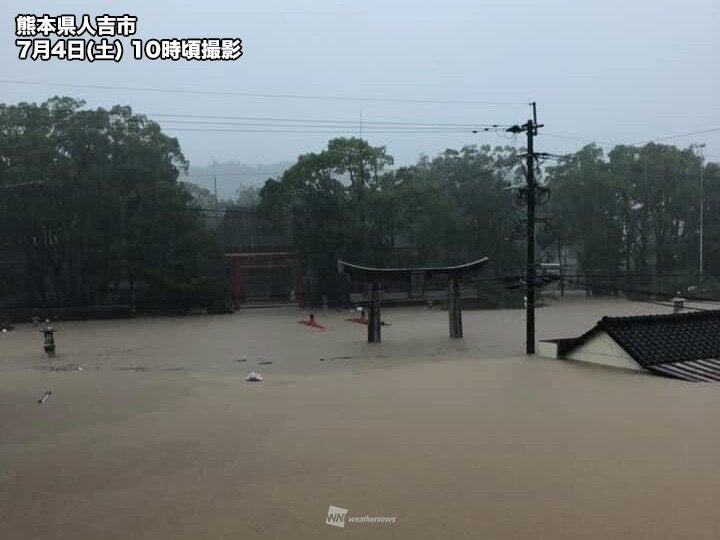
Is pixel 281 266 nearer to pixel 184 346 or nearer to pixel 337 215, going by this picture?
pixel 337 215

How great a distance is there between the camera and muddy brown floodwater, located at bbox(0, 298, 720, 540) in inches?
159

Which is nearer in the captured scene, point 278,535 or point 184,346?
point 278,535

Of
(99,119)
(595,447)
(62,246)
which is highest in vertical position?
(99,119)

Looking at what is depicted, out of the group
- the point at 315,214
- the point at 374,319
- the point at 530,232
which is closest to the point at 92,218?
the point at 315,214

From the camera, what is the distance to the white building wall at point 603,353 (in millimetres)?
11977

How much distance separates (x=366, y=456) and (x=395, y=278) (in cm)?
1628

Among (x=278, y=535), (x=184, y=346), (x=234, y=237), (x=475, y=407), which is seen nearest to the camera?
(x=278, y=535)

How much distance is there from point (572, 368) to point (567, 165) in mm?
34537

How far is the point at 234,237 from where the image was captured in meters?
41.3

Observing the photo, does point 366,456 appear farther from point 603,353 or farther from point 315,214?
point 315,214

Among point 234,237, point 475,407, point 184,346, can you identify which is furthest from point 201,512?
point 234,237

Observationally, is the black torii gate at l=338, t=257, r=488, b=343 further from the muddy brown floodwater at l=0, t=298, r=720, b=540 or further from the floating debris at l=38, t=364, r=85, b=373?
the floating debris at l=38, t=364, r=85, b=373

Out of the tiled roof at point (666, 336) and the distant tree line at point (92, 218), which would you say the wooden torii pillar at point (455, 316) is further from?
the distant tree line at point (92, 218)

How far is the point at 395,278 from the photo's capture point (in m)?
21.8
